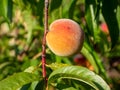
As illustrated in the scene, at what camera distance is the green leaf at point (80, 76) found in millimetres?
884

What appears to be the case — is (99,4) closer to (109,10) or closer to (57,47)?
(109,10)

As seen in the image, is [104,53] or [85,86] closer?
[85,86]

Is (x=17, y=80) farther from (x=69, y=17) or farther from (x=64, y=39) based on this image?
(x=69, y=17)

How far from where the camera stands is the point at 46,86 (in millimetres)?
962

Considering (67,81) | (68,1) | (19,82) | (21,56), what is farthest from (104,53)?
(19,82)

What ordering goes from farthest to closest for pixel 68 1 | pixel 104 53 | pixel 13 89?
pixel 104 53, pixel 68 1, pixel 13 89

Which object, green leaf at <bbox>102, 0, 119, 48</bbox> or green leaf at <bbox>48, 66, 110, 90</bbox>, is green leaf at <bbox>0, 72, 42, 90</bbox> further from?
green leaf at <bbox>102, 0, 119, 48</bbox>

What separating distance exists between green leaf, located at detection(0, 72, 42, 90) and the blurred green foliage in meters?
0.18

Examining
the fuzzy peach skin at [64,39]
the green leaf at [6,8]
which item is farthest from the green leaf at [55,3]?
the fuzzy peach skin at [64,39]

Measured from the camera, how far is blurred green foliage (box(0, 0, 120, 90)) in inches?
50.3

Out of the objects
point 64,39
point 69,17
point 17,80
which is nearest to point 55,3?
point 69,17

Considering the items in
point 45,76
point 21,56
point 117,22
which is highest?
point 117,22

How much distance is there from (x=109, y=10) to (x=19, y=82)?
49 centimetres

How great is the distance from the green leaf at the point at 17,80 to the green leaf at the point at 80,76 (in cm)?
5
